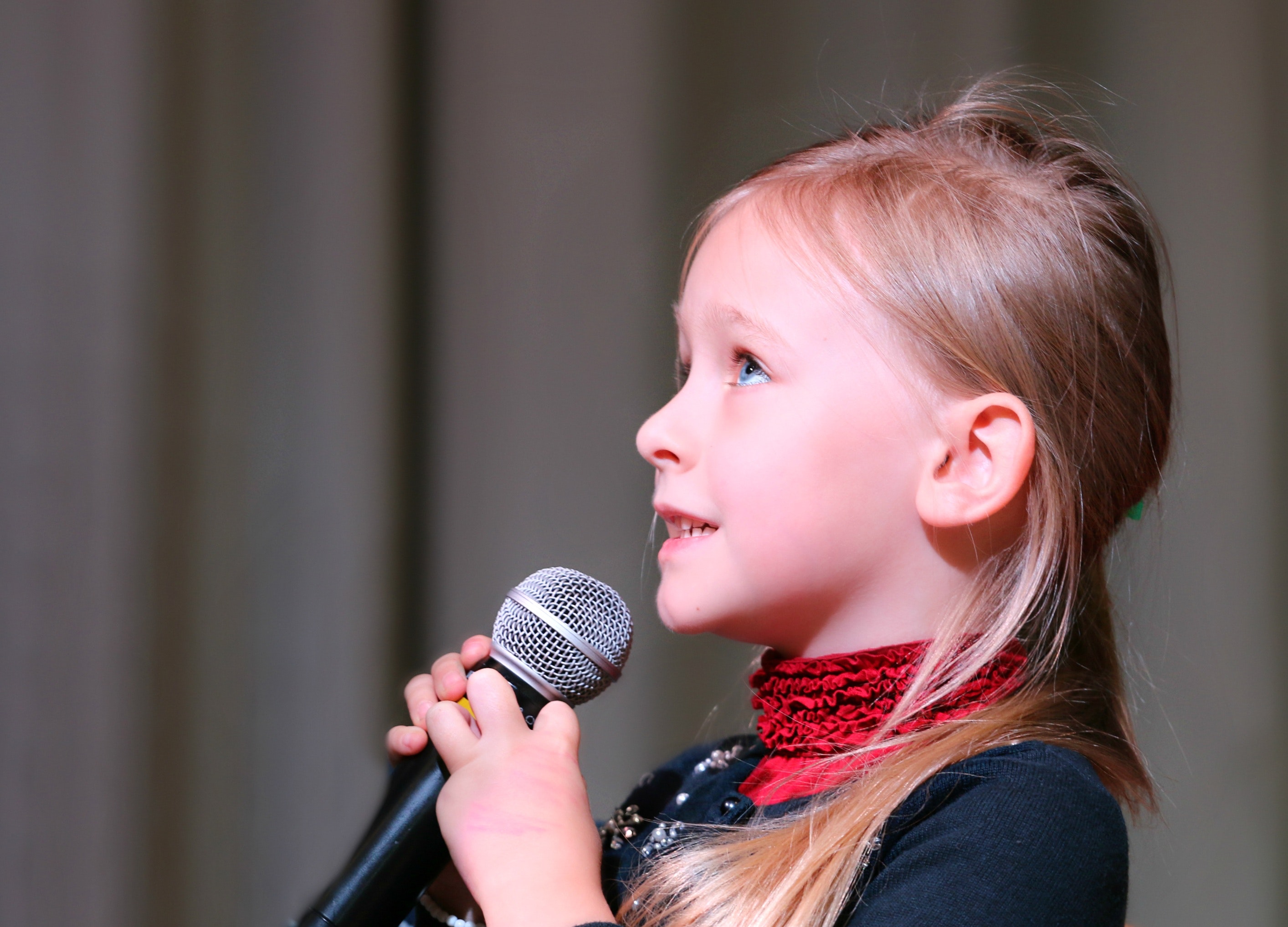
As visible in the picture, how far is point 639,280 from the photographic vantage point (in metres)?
1.33

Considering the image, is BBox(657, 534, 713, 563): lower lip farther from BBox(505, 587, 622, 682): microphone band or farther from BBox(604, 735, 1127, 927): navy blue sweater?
BBox(604, 735, 1127, 927): navy blue sweater

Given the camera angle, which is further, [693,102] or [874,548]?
[693,102]

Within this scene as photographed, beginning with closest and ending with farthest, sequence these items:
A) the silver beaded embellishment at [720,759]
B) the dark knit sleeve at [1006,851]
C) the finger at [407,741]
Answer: the dark knit sleeve at [1006,851] < the finger at [407,741] < the silver beaded embellishment at [720,759]

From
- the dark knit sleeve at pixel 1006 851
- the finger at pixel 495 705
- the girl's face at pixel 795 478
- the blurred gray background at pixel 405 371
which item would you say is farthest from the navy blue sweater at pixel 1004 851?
the blurred gray background at pixel 405 371

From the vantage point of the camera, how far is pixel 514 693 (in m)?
0.60

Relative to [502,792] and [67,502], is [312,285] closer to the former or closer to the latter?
[67,502]

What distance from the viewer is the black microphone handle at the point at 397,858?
22.2 inches

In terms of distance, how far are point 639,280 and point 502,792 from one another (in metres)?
0.88

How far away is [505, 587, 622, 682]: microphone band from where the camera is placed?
60 centimetres

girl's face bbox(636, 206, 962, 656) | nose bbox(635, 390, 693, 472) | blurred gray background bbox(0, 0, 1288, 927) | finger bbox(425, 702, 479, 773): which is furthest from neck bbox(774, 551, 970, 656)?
blurred gray background bbox(0, 0, 1288, 927)

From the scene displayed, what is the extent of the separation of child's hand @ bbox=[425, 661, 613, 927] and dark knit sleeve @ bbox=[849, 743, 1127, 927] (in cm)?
15

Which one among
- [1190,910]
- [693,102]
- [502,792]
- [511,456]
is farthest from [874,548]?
[1190,910]

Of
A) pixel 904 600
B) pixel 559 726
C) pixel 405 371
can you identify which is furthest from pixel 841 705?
pixel 405 371

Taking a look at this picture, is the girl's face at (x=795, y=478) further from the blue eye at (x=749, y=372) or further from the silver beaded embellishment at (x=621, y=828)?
the silver beaded embellishment at (x=621, y=828)
